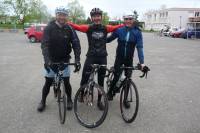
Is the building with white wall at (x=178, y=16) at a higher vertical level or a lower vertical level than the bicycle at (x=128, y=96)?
higher

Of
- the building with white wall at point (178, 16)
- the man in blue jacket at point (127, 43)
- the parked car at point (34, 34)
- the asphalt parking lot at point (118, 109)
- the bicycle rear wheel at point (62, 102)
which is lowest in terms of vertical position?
the asphalt parking lot at point (118, 109)

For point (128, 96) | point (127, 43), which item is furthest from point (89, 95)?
point (127, 43)

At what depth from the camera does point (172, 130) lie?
513 centimetres

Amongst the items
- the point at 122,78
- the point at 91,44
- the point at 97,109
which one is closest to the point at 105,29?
the point at 91,44

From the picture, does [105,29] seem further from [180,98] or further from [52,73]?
[180,98]

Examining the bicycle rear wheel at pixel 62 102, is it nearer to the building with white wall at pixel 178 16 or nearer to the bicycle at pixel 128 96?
the bicycle at pixel 128 96

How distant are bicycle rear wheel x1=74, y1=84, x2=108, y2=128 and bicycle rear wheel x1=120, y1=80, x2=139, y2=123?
408mm

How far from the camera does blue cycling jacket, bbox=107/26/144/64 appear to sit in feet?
18.6

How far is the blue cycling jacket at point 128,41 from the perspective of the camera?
568cm

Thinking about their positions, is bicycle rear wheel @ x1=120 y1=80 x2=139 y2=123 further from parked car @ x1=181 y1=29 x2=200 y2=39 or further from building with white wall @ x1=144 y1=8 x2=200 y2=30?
building with white wall @ x1=144 y1=8 x2=200 y2=30

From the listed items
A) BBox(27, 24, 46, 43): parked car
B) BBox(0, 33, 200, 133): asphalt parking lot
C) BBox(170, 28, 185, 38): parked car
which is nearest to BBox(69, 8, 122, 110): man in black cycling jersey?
BBox(0, 33, 200, 133): asphalt parking lot

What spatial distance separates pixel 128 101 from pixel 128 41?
115 centimetres

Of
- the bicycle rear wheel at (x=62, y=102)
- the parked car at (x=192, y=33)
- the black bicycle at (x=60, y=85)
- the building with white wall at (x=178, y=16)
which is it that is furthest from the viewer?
the building with white wall at (x=178, y=16)

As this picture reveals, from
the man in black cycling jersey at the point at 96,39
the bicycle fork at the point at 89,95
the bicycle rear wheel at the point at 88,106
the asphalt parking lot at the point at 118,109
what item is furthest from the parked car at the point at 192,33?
the bicycle fork at the point at 89,95
